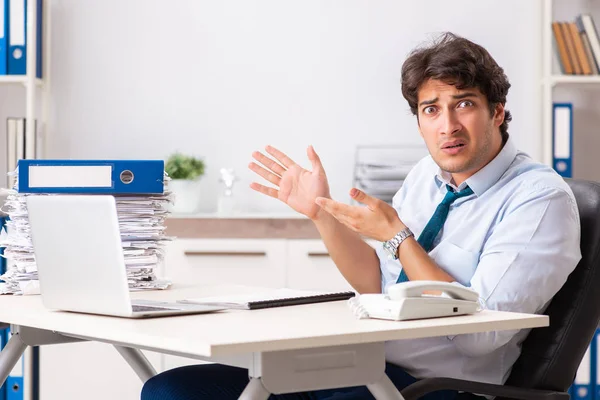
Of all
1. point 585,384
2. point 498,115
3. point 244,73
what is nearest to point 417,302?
point 498,115

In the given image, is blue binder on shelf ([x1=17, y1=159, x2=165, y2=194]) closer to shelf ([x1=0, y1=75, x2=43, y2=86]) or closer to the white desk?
the white desk

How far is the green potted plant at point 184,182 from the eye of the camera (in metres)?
3.54

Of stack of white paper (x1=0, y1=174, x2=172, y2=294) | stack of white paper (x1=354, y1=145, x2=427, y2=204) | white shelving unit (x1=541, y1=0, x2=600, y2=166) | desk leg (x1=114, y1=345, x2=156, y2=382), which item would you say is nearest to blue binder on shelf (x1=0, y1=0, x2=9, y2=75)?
stack of white paper (x1=354, y1=145, x2=427, y2=204)

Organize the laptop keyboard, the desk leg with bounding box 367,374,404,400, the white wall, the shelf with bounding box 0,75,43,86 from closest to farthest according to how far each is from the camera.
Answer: the desk leg with bounding box 367,374,404,400
the laptop keyboard
the shelf with bounding box 0,75,43,86
the white wall

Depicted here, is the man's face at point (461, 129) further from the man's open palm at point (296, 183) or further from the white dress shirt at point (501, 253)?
the man's open palm at point (296, 183)

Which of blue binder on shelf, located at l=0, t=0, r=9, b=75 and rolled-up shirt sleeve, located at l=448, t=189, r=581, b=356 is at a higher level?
blue binder on shelf, located at l=0, t=0, r=9, b=75

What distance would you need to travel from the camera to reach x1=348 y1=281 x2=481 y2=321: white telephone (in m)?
1.36

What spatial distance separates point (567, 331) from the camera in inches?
65.9

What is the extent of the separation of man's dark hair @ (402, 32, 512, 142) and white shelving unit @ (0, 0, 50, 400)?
193cm

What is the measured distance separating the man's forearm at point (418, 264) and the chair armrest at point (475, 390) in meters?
0.23

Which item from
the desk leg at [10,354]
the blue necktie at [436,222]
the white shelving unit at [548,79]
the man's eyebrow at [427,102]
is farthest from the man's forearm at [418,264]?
the white shelving unit at [548,79]

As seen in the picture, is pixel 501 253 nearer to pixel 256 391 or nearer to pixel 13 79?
pixel 256 391

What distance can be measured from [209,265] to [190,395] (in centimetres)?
160

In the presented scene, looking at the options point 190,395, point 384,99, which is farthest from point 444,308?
point 384,99
